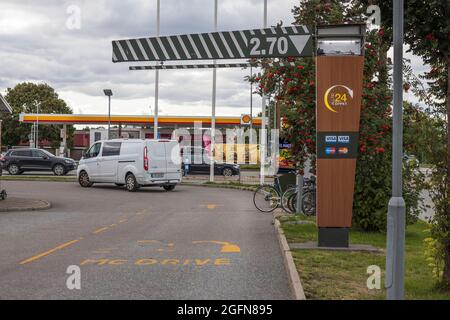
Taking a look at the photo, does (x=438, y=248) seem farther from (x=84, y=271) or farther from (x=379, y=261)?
(x=84, y=271)

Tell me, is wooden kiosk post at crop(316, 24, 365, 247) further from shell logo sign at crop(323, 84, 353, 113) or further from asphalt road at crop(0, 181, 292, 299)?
asphalt road at crop(0, 181, 292, 299)

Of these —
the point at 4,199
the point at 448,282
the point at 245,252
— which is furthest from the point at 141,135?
the point at 448,282

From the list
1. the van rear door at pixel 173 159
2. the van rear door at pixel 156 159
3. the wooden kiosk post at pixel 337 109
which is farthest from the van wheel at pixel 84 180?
the wooden kiosk post at pixel 337 109

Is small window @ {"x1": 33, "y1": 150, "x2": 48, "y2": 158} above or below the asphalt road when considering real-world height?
above

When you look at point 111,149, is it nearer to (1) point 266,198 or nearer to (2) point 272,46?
(1) point 266,198

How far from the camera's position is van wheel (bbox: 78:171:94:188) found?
91.9 feet

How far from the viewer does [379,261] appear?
946 cm

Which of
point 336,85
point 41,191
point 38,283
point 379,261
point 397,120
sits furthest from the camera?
point 41,191

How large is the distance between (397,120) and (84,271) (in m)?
4.96

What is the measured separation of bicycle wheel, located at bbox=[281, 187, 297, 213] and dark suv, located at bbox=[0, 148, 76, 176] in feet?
75.9

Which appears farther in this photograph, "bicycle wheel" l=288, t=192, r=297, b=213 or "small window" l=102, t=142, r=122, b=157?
"small window" l=102, t=142, r=122, b=157

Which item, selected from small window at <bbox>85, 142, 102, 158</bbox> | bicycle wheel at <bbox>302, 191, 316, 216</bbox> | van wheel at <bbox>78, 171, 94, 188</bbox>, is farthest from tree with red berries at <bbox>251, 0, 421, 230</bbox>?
van wheel at <bbox>78, 171, 94, 188</bbox>

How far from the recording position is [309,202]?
16.2 m

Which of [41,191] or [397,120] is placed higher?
[397,120]
